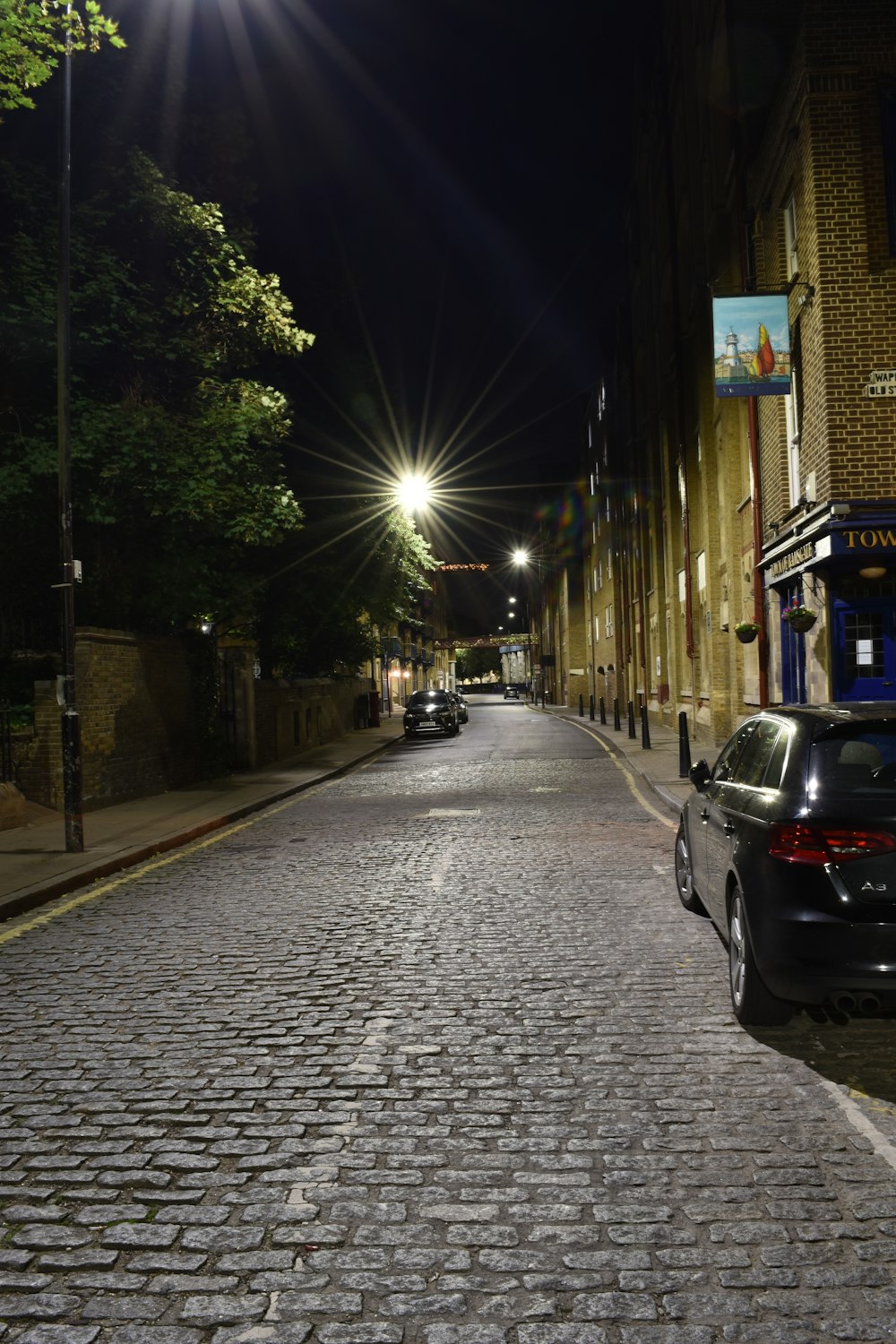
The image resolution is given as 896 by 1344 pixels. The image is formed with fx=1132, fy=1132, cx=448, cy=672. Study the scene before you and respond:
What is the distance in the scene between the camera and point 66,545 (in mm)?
12547

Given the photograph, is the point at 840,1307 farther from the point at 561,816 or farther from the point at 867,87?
the point at 867,87

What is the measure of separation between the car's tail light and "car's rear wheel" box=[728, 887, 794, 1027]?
55 centimetres

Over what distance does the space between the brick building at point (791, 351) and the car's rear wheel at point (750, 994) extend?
10311 mm

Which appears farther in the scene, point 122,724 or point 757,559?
point 757,559

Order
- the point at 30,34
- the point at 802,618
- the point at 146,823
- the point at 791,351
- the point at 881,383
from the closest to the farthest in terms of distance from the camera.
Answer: the point at 30,34, the point at 146,823, the point at 881,383, the point at 802,618, the point at 791,351

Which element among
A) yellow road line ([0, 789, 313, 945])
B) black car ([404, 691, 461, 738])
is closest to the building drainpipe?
yellow road line ([0, 789, 313, 945])

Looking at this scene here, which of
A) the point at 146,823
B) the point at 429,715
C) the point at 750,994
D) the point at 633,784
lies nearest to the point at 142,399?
the point at 146,823

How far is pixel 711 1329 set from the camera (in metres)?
2.93

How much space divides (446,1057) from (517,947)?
2280 mm

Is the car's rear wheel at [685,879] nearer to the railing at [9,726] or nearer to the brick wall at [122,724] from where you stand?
the brick wall at [122,724]

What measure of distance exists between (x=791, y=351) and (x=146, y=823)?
1203 cm

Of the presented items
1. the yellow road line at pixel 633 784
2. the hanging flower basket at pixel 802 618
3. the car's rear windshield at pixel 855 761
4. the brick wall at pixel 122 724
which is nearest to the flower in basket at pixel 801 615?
the hanging flower basket at pixel 802 618

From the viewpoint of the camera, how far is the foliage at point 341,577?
28094mm

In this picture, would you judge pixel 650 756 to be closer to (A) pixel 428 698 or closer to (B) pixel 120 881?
(B) pixel 120 881
